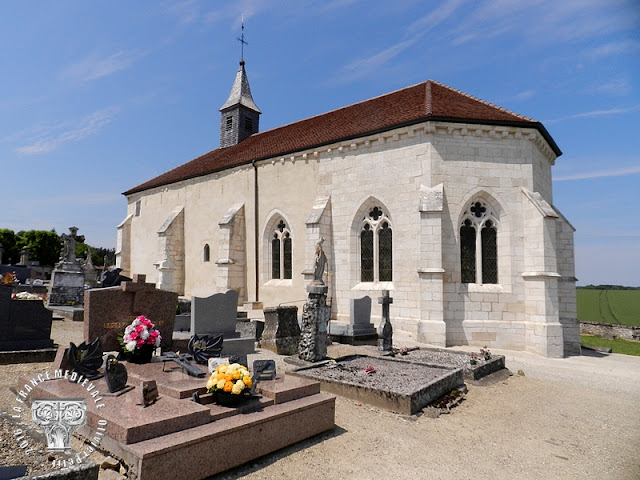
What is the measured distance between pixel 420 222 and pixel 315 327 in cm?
562

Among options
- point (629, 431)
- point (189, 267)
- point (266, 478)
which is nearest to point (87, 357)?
point (266, 478)

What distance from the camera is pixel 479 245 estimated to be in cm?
1264

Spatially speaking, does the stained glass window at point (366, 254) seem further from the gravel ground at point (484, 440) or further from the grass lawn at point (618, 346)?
the grass lawn at point (618, 346)

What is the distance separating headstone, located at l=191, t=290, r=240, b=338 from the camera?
898 centimetres

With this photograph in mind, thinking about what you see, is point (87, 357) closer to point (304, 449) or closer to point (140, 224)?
point (304, 449)

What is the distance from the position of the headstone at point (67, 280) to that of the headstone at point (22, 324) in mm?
8281

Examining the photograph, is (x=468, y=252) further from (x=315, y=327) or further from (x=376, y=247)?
(x=315, y=327)

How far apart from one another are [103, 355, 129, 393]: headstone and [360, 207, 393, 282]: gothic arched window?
32.8ft

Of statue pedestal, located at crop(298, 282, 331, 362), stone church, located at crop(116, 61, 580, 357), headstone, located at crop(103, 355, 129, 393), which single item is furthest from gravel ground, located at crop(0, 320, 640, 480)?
stone church, located at crop(116, 61, 580, 357)

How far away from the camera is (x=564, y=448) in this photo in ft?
16.3

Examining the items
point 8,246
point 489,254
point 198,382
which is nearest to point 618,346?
point 489,254

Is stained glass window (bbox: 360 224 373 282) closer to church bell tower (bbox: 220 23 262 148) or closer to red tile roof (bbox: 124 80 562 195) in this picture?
red tile roof (bbox: 124 80 562 195)

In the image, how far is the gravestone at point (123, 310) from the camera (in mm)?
6516

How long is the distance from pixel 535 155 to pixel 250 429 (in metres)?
12.9
